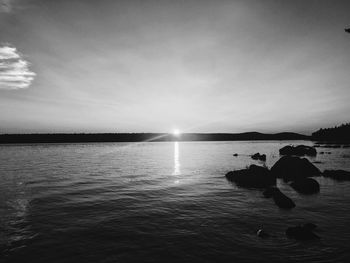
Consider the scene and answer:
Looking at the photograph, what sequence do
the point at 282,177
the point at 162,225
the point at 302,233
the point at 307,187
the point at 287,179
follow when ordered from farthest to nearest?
the point at 282,177
the point at 287,179
the point at 307,187
the point at 162,225
the point at 302,233

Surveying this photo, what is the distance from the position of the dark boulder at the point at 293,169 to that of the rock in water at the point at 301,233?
61.9ft

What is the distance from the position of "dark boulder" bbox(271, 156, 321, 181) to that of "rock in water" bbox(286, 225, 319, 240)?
61.9 feet

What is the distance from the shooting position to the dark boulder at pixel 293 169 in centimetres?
2914

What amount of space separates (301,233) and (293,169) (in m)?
20.6

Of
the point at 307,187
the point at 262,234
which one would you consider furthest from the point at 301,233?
the point at 307,187

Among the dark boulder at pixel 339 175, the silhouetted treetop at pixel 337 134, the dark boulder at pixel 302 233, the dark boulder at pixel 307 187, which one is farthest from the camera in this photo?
the silhouetted treetop at pixel 337 134

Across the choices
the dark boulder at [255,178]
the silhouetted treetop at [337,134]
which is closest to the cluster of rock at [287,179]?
the dark boulder at [255,178]

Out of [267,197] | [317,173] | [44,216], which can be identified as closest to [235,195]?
[267,197]

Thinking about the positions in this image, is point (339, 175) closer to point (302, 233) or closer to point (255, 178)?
point (255, 178)

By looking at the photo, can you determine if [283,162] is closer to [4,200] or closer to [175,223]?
[175,223]

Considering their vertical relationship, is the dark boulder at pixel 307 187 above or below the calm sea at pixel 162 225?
above

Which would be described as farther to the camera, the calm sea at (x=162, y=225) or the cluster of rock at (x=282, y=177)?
the cluster of rock at (x=282, y=177)

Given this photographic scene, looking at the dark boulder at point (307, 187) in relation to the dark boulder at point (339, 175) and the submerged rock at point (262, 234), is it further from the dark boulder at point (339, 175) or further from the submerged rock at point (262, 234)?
the submerged rock at point (262, 234)

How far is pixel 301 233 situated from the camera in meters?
11.0
